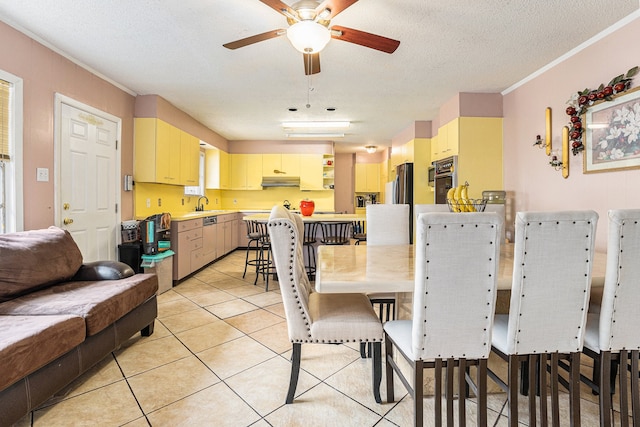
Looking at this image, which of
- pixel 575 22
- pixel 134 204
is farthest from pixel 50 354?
pixel 575 22

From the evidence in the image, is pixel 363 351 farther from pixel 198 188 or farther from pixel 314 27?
pixel 198 188

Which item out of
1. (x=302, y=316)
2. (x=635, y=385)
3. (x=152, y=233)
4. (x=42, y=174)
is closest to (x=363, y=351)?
(x=302, y=316)

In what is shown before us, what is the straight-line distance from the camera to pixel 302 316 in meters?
1.69

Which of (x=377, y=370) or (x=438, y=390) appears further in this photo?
(x=377, y=370)

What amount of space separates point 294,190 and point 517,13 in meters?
5.55

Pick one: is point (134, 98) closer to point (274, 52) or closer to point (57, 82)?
point (57, 82)

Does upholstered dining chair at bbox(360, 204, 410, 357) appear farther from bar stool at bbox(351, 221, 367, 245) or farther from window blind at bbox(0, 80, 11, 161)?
window blind at bbox(0, 80, 11, 161)

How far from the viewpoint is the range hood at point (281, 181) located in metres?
7.14

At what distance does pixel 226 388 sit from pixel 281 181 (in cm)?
554

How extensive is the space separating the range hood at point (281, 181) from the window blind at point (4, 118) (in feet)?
15.8

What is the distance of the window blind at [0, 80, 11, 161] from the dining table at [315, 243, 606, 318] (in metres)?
2.54

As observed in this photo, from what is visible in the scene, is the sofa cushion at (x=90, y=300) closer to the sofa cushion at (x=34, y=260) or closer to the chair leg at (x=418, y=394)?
the sofa cushion at (x=34, y=260)

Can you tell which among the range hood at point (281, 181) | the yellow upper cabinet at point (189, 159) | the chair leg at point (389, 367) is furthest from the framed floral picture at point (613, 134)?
the range hood at point (281, 181)

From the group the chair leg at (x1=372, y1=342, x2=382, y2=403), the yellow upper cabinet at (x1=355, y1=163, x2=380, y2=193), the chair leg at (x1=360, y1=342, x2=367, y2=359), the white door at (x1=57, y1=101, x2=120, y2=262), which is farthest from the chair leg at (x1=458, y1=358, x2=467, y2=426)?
the yellow upper cabinet at (x1=355, y1=163, x2=380, y2=193)
